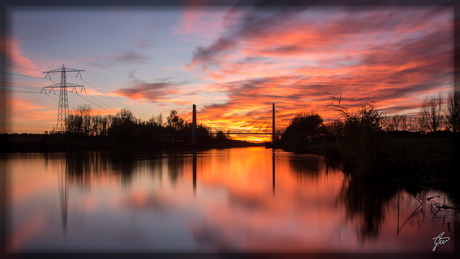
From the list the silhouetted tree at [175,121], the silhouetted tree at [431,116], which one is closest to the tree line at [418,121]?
the silhouetted tree at [431,116]

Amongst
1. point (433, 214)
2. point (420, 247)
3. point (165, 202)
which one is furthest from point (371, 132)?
point (165, 202)

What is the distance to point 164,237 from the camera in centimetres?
418

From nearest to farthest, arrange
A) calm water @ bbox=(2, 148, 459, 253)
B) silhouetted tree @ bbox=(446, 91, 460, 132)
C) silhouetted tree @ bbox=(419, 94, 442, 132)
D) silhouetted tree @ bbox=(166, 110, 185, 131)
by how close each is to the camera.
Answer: calm water @ bbox=(2, 148, 459, 253) → silhouetted tree @ bbox=(446, 91, 460, 132) → silhouetted tree @ bbox=(419, 94, 442, 132) → silhouetted tree @ bbox=(166, 110, 185, 131)

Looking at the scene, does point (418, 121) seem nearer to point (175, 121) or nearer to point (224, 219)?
point (224, 219)

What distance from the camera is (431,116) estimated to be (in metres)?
23.6

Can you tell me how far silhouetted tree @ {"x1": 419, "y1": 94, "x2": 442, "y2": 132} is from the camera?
844 inches

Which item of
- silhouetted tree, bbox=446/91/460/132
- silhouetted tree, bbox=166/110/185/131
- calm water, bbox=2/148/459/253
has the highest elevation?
silhouetted tree, bbox=166/110/185/131

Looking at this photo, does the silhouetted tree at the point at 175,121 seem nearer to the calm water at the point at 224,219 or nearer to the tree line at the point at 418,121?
the tree line at the point at 418,121

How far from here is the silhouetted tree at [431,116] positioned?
844 inches

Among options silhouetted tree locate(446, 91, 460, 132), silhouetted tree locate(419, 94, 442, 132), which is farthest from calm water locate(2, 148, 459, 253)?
silhouetted tree locate(419, 94, 442, 132)

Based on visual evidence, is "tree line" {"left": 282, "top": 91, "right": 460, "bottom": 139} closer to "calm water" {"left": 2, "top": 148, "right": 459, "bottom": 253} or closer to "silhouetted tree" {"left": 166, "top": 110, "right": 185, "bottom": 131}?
"calm water" {"left": 2, "top": 148, "right": 459, "bottom": 253}

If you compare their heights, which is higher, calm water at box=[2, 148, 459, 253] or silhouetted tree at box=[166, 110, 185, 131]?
silhouetted tree at box=[166, 110, 185, 131]

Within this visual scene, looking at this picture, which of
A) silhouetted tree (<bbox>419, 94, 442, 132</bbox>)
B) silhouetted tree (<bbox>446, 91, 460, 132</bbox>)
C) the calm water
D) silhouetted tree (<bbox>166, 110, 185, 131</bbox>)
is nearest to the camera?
the calm water

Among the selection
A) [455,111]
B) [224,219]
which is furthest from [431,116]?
[224,219]
